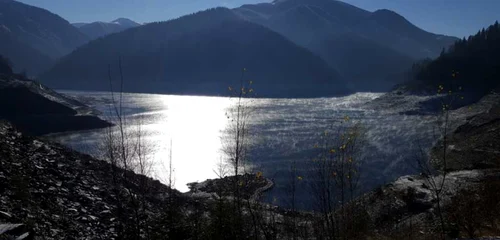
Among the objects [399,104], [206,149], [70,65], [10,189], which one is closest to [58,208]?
[10,189]

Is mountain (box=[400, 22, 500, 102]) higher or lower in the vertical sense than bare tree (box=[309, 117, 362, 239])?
higher

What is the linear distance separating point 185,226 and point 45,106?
198ft

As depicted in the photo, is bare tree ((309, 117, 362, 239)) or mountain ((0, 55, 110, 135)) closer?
bare tree ((309, 117, 362, 239))

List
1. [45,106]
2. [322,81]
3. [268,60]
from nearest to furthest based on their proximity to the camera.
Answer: [45,106] < [322,81] < [268,60]

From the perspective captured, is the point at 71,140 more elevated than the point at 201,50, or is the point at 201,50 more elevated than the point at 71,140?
the point at 201,50

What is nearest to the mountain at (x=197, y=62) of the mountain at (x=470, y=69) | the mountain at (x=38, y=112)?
the mountain at (x=470, y=69)

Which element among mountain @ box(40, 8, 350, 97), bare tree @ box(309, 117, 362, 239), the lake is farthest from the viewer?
mountain @ box(40, 8, 350, 97)

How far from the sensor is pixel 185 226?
867cm

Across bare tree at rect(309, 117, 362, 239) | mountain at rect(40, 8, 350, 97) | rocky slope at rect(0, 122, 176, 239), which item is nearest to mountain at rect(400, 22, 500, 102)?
mountain at rect(40, 8, 350, 97)

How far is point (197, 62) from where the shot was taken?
16538 cm

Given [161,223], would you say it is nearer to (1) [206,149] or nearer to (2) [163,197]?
(2) [163,197]

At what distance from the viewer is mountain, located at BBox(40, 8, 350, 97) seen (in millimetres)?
146875

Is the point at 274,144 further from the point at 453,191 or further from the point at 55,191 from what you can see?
the point at 55,191

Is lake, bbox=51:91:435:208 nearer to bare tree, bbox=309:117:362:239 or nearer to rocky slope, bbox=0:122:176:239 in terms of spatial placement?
rocky slope, bbox=0:122:176:239
